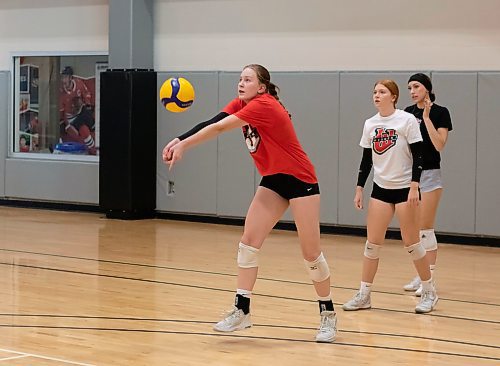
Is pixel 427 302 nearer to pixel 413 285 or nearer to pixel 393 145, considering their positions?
pixel 413 285

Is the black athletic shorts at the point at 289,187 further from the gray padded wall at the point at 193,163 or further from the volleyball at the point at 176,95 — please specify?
the gray padded wall at the point at 193,163

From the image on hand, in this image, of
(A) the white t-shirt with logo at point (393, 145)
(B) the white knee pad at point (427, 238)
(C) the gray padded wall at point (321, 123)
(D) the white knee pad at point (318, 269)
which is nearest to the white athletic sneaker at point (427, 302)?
(B) the white knee pad at point (427, 238)

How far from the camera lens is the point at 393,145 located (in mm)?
8164

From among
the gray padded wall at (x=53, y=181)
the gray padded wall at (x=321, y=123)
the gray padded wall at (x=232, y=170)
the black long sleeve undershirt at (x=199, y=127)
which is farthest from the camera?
the gray padded wall at (x=53, y=181)

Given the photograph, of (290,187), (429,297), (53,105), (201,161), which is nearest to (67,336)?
(290,187)

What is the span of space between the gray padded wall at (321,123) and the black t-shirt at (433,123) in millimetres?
4602

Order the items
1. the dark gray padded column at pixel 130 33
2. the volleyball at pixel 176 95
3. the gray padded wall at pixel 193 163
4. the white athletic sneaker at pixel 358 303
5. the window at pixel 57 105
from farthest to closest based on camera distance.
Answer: the window at pixel 57 105, the dark gray padded column at pixel 130 33, the gray padded wall at pixel 193 163, the white athletic sneaker at pixel 358 303, the volleyball at pixel 176 95

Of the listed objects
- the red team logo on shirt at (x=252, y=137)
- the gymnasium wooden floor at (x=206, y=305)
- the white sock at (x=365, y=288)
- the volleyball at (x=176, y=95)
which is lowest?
the gymnasium wooden floor at (x=206, y=305)

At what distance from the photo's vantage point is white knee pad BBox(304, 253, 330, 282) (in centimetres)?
721

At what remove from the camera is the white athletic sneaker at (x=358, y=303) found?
846cm

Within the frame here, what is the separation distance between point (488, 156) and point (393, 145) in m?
5.04

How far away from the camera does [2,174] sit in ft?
56.4

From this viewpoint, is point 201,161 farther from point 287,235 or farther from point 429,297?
point 429,297

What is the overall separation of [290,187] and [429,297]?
82.5 inches
